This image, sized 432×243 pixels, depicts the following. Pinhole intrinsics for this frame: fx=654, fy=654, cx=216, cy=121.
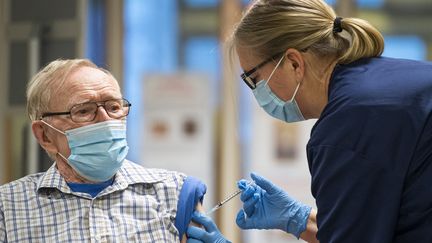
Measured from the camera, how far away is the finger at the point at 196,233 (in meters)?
1.86

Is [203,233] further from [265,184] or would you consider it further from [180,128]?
[180,128]

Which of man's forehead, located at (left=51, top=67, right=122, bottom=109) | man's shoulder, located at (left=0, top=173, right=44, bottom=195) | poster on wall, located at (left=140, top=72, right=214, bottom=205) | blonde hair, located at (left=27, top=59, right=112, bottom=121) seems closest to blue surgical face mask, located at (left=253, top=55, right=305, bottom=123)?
man's forehead, located at (left=51, top=67, right=122, bottom=109)

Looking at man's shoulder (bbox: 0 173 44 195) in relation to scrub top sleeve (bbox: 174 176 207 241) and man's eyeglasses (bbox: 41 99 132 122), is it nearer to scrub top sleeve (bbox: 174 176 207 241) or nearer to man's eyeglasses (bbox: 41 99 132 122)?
man's eyeglasses (bbox: 41 99 132 122)

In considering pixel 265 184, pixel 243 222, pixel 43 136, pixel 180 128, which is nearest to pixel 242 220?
pixel 243 222

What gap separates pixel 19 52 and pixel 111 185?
8.60 ft

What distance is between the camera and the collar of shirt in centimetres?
185

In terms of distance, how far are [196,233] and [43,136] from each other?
21.1 inches

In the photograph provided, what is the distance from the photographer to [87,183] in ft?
6.24

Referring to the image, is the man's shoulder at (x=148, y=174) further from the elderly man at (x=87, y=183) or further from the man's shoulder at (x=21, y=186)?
the man's shoulder at (x=21, y=186)

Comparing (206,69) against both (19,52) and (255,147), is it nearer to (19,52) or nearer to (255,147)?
(255,147)

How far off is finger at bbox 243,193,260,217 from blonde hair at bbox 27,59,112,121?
25.5 inches

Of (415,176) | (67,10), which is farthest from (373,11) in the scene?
(415,176)

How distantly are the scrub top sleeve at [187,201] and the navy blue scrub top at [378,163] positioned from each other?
0.57 metres

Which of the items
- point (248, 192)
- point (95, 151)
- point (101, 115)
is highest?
point (101, 115)
